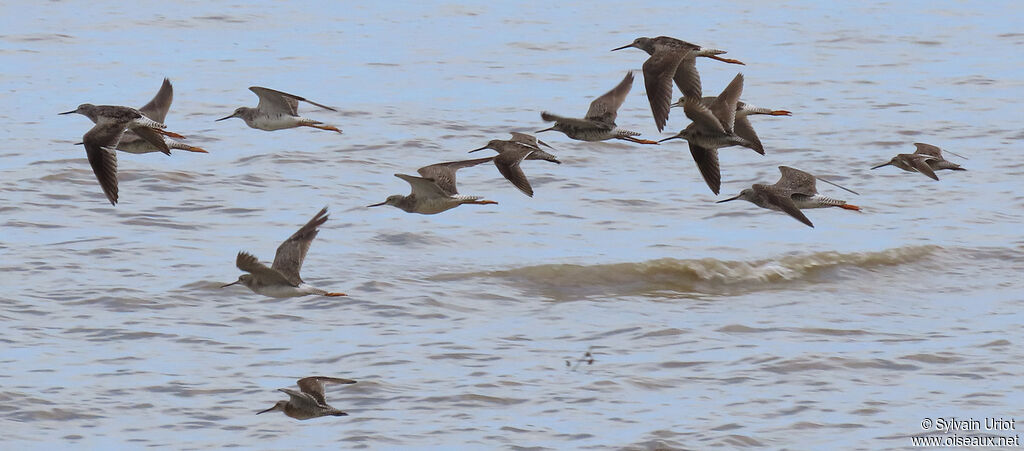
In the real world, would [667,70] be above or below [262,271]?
above

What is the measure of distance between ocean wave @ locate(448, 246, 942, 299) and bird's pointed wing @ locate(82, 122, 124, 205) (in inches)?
145

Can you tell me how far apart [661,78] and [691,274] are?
9.96ft

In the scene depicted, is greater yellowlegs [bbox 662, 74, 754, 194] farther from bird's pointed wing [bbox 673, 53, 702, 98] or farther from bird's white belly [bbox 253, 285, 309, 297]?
bird's white belly [bbox 253, 285, 309, 297]

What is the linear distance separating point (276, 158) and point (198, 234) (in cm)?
339

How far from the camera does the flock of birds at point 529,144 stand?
11.3 m

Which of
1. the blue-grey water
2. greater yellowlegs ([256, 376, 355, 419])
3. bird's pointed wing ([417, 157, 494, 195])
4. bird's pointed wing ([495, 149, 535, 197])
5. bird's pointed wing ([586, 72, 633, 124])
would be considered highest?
bird's pointed wing ([586, 72, 633, 124])

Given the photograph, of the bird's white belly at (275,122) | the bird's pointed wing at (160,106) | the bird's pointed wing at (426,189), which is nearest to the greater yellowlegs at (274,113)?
the bird's white belly at (275,122)

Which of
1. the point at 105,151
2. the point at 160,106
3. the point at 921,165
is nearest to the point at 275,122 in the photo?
the point at 160,106

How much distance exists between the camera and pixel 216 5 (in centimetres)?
2928

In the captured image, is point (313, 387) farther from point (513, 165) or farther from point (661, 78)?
point (661, 78)

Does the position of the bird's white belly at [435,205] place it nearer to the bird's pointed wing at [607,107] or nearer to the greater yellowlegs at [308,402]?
the bird's pointed wing at [607,107]

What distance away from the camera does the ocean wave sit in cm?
1432

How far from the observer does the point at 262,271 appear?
11.0 metres

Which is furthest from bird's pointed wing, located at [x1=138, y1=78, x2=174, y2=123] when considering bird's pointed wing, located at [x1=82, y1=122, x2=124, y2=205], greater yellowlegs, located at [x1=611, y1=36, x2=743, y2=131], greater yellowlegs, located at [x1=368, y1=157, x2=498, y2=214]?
greater yellowlegs, located at [x1=611, y1=36, x2=743, y2=131]
